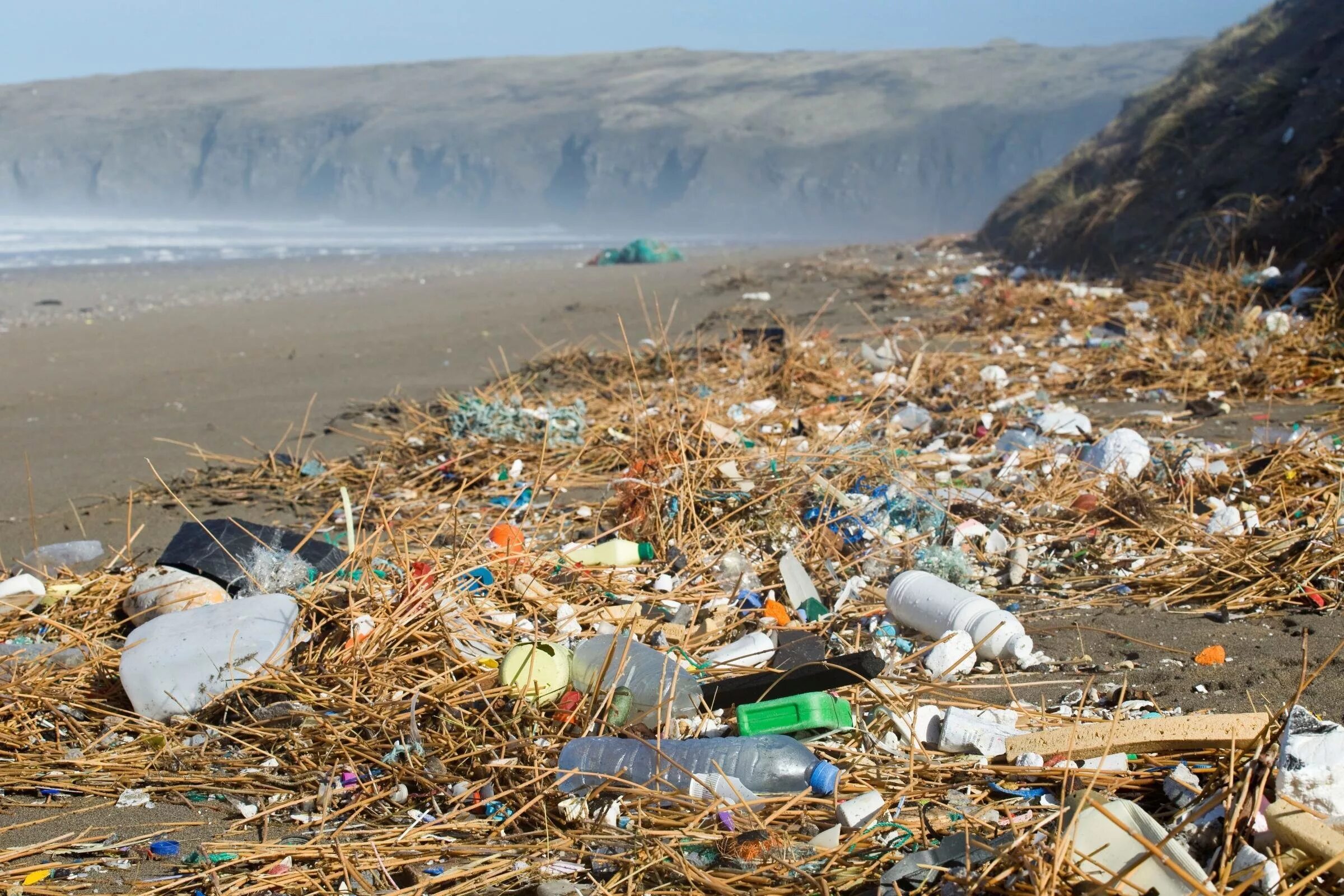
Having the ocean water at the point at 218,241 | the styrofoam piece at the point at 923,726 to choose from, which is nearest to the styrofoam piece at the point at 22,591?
the styrofoam piece at the point at 923,726

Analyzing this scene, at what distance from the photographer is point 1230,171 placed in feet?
34.8

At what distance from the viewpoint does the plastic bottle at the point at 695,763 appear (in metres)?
1.93

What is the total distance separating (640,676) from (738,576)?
78cm

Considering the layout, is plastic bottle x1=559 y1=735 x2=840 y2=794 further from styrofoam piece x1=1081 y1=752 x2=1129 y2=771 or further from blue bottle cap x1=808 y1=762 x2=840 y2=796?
styrofoam piece x1=1081 y1=752 x2=1129 y2=771

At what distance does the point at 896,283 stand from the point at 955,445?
800cm

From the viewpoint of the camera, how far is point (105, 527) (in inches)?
159

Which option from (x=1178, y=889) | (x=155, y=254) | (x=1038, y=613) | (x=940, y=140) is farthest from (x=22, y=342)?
(x=940, y=140)

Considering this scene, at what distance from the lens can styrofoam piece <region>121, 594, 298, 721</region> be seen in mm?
A: 2303

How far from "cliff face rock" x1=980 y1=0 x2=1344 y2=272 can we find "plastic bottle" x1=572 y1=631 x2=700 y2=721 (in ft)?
22.8

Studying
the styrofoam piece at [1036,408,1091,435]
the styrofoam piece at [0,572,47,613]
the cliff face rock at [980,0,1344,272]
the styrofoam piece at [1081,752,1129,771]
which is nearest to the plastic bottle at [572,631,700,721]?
the styrofoam piece at [1081,752,1129,771]

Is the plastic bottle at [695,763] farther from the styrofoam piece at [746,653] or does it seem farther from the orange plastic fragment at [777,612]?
the orange plastic fragment at [777,612]

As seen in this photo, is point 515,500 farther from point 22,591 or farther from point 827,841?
point 827,841

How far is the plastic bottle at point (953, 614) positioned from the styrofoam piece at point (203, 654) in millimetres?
1639

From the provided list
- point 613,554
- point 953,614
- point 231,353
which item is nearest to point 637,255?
point 231,353
